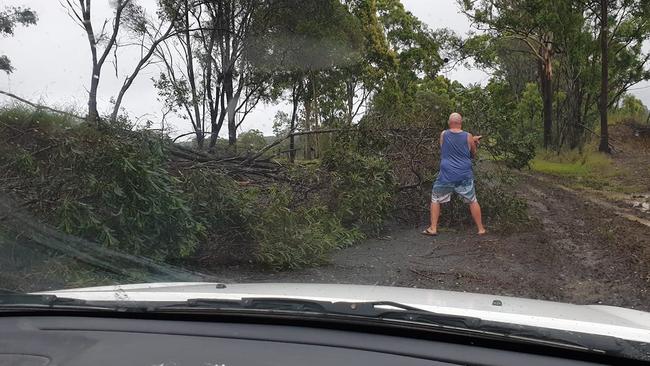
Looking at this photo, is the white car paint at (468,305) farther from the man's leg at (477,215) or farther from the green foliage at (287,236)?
the man's leg at (477,215)

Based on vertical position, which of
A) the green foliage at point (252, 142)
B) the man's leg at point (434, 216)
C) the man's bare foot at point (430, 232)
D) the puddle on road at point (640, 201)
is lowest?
the man's bare foot at point (430, 232)

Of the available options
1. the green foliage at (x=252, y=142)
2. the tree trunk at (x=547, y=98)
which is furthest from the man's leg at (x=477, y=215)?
the tree trunk at (x=547, y=98)

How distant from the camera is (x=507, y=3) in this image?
29.4 m

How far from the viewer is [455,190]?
30.1 feet

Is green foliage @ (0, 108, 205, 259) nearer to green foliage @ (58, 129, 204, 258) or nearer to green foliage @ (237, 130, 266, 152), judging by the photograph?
green foliage @ (58, 129, 204, 258)

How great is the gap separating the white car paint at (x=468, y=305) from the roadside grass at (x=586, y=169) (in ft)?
49.0

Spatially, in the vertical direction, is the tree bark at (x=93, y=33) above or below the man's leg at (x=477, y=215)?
above

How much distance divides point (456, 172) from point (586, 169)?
637 inches

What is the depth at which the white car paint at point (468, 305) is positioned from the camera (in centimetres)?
214

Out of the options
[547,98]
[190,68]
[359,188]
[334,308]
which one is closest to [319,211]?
[359,188]

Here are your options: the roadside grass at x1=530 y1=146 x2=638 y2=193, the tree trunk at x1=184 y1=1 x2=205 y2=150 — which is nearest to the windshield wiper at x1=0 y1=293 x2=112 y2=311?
the roadside grass at x1=530 y1=146 x2=638 y2=193

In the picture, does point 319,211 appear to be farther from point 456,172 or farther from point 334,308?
point 334,308

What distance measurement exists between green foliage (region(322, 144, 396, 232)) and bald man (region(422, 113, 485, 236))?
730mm

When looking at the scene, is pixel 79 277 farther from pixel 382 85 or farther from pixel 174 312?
pixel 382 85
